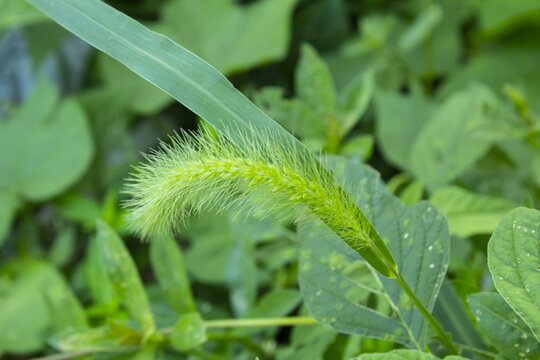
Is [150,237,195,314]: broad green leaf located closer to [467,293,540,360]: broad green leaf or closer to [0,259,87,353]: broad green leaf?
[0,259,87,353]: broad green leaf

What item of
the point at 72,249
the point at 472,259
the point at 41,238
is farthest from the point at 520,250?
the point at 41,238

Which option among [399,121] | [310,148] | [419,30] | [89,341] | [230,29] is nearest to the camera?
[89,341]

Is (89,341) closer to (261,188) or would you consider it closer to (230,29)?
(261,188)

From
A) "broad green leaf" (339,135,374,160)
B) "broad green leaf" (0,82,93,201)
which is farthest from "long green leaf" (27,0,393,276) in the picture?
"broad green leaf" (0,82,93,201)

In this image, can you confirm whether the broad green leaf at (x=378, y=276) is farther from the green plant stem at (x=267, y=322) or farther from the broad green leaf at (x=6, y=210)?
the broad green leaf at (x=6, y=210)

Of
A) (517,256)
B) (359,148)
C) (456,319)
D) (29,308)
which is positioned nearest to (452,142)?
(359,148)
